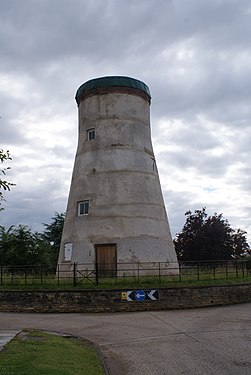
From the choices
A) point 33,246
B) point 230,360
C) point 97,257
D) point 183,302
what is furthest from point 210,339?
point 33,246

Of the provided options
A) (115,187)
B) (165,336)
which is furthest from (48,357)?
(115,187)

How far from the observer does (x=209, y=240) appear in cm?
4212

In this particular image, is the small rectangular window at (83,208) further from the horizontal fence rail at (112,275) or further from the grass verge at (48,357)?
the grass verge at (48,357)

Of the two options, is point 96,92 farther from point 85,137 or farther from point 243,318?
point 243,318

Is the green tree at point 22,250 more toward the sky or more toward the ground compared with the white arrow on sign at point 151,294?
more toward the sky

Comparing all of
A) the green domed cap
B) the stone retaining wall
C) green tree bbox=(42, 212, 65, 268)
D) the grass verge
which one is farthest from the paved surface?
green tree bbox=(42, 212, 65, 268)

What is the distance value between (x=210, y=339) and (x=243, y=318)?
4.49m

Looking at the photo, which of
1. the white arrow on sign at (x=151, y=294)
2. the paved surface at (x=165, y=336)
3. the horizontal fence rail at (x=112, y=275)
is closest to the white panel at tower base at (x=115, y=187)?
the horizontal fence rail at (x=112, y=275)

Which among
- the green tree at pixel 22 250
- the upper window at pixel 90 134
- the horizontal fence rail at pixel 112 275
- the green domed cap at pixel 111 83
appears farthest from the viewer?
the green tree at pixel 22 250

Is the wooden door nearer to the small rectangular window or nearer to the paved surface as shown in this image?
the small rectangular window

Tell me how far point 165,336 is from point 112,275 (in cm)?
988

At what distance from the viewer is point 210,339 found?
11578mm

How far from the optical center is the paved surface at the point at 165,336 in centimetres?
880

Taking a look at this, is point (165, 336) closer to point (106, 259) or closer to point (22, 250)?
point (106, 259)
